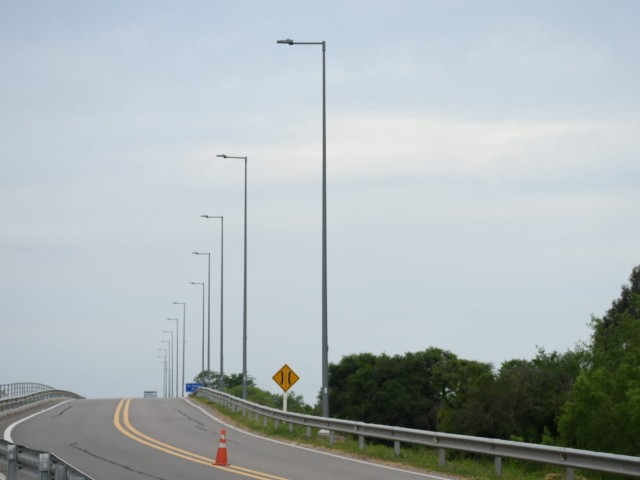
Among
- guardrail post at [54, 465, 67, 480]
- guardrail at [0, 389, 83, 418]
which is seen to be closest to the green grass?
guardrail post at [54, 465, 67, 480]

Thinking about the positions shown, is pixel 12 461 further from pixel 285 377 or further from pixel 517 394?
pixel 517 394

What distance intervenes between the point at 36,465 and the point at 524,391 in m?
52.0

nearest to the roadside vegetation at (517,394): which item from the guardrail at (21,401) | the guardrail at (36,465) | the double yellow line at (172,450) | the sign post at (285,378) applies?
the double yellow line at (172,450)

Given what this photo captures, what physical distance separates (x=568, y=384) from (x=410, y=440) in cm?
4470

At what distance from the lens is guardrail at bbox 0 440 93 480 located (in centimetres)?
1220

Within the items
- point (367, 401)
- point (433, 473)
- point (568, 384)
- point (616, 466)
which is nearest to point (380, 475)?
point (433, 473)

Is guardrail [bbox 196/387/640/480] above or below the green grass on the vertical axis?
above

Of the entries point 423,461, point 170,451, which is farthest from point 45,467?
point 170,451

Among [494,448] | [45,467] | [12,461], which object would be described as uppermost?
[45,467]

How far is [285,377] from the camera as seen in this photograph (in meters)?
37.0

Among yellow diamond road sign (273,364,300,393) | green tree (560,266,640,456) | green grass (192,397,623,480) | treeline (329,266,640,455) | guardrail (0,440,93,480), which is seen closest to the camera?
guardrail (0,440,93,480)

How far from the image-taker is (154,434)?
32219 millimetres

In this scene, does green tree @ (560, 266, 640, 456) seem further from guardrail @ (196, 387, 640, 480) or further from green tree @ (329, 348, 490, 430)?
green tree @ (329, 348, 490, 430)

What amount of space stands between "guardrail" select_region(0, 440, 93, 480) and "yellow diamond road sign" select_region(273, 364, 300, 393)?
20.2 meters
